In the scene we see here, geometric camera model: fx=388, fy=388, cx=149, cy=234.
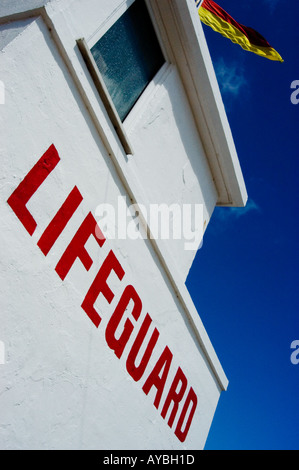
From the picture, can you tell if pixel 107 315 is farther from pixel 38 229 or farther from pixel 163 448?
pixel 163 448

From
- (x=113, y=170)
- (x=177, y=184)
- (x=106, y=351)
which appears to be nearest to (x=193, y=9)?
(x=177, y=184)

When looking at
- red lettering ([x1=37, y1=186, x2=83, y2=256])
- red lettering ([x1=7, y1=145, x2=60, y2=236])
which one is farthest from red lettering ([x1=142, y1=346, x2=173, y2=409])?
red lettering ([x1=7, y1=145, x2=60, y2=236])

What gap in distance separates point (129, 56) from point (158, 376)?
3166 millimetres

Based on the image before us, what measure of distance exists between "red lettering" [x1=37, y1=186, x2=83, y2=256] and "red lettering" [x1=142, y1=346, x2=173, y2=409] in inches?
62.0

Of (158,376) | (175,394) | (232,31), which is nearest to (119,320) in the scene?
(158,376)

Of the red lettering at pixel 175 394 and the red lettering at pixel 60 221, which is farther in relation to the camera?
the red lettering at pixel 175 394

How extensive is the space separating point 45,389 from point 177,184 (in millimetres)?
2959

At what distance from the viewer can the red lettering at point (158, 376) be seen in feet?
10.9

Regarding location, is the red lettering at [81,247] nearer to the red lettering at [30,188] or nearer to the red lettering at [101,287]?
the red lettering at [101,287]

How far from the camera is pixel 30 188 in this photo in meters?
2.33

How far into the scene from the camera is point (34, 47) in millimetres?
2441

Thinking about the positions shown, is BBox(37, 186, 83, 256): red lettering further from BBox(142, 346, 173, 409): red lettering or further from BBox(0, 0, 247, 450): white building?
BBox(142, 346, 173, 409): red lettering

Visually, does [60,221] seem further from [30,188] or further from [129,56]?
[129,56]

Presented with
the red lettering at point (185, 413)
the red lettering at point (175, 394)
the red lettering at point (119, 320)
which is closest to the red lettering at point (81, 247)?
the red lettering at point (119, 320)
